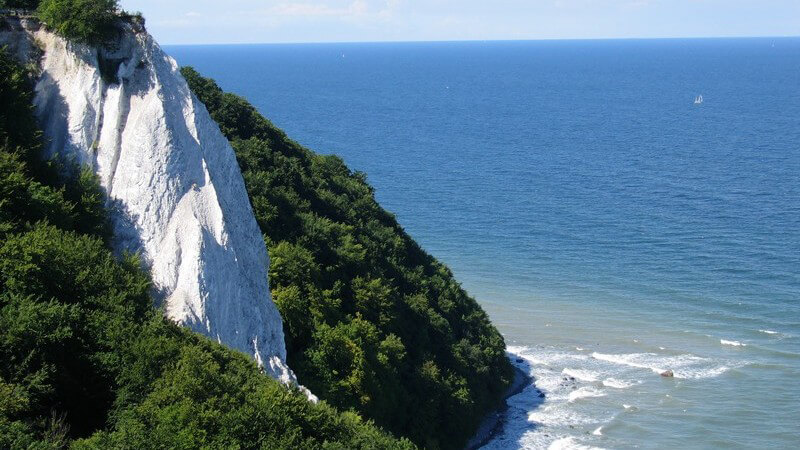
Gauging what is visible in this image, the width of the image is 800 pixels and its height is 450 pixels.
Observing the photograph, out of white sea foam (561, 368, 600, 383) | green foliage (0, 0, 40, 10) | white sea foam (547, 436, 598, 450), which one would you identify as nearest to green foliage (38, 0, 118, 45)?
green foliage (0, 0, 40, 10)

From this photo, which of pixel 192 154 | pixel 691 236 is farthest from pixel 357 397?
pixel 691 236

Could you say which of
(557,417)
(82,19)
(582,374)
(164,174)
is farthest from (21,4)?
(582,374)

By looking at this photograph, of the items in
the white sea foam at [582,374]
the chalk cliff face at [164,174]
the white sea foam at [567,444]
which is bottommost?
the white sea foam at [567,444]

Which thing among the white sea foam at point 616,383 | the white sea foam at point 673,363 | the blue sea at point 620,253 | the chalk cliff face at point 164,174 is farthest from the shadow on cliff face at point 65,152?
the white sea foam at point 673,363

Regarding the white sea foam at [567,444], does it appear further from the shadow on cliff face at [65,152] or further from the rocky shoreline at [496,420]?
the shadow on cliff face at [65,152]

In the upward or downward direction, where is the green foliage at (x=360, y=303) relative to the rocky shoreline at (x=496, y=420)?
upward

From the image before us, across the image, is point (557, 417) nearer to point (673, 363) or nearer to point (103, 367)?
point (673, 363)

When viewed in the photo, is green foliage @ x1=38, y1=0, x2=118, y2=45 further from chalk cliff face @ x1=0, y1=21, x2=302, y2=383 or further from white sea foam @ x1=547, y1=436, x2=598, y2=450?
white sea foam @ x1=547, y1=436, x2=598, y2=450
